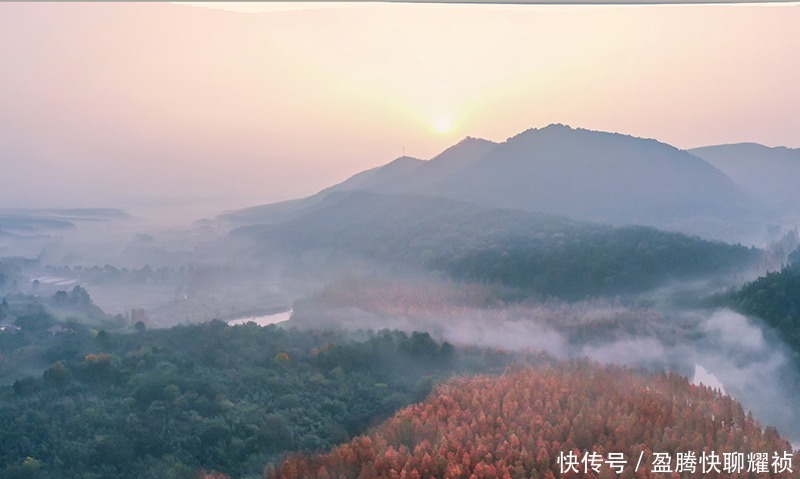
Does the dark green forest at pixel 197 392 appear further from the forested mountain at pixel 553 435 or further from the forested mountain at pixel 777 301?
the forested mountain at pixel 777 301

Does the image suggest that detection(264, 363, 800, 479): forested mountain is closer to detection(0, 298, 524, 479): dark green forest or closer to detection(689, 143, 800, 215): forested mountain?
detection(0, 298, 524, 479): dark green forest

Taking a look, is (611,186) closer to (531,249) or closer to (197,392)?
(531,249)

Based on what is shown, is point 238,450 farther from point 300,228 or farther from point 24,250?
point 24,250

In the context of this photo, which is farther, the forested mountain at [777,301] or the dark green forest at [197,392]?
the forested mountain at [777,301]

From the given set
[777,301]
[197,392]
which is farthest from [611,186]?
[197,392]

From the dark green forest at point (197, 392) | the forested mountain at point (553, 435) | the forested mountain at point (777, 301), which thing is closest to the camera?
the forested mountain at point (553, 435)

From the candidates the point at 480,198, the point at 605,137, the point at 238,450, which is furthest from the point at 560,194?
the point at 238,450

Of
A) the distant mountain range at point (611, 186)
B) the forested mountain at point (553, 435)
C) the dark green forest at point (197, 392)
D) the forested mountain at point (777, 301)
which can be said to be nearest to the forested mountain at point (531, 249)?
the distant mountain range at point (611, 186)
